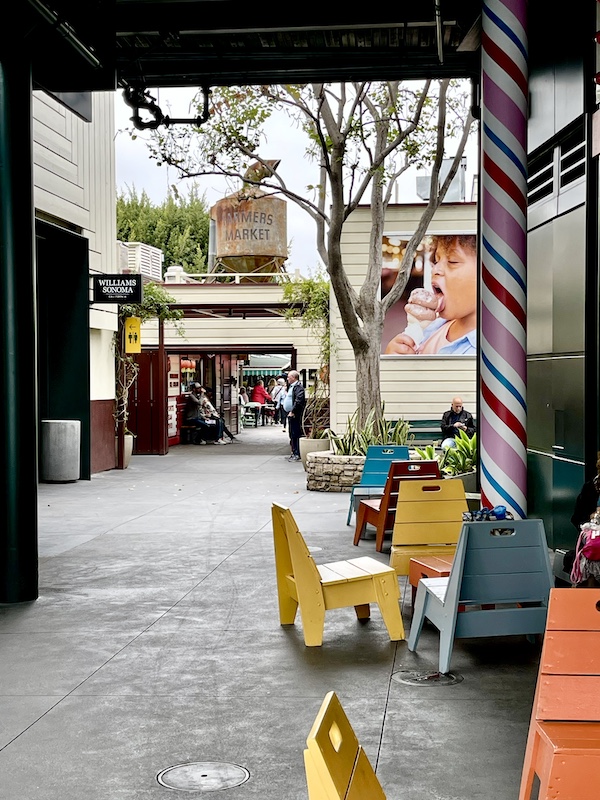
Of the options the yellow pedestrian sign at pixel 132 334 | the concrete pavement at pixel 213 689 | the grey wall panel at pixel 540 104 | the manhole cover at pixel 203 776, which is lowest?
the concrete pavement at pixel 213 689

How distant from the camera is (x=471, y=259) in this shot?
69.8ft

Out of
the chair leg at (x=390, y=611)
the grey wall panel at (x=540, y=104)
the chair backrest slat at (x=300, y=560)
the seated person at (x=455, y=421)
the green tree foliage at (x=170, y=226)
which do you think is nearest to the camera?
the chair backrest slat at (x=300, y=560)

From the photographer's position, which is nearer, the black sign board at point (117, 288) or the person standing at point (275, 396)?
the black sign board at point (117, 288)

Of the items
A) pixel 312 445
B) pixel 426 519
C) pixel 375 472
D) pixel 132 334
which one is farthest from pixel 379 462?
pixel 132 334

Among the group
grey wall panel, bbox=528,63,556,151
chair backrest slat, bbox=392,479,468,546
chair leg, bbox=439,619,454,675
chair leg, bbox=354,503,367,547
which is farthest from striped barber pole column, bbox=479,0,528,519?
chair leg, bbox=354,503,367,547

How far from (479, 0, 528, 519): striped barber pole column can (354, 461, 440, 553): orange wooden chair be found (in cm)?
199

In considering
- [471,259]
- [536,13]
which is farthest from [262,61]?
[471,259]

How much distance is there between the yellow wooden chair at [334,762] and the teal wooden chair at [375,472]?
9128 mm

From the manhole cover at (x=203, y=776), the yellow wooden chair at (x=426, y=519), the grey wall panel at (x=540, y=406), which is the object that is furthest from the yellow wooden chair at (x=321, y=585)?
the grey wall panel at (x=540, y=406)

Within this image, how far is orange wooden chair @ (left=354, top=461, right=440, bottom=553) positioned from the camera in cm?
1008

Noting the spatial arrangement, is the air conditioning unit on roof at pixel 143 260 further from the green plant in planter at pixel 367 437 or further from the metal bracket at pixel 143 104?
the metal bracket at pixel 143 104

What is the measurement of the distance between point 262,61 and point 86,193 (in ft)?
26.4

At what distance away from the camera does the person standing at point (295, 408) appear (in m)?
22.1

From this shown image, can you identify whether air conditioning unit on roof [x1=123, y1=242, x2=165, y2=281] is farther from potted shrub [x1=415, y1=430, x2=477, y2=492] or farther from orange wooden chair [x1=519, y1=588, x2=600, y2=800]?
orange wooden chair [x1=519, y1=588, x2=600, y2=800]
